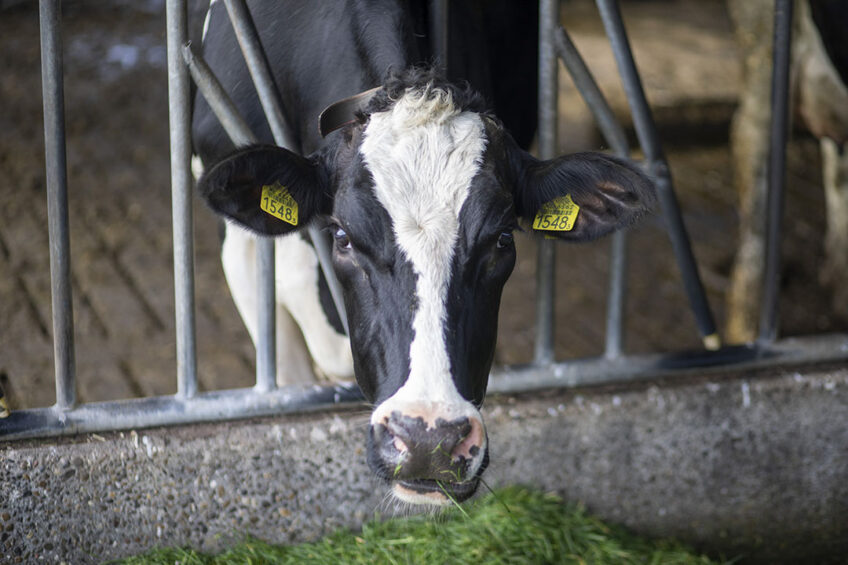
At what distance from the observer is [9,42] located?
8.30 meters

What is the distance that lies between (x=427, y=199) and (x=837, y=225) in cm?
372

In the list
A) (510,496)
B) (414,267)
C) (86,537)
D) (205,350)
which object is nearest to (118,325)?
(205,350)

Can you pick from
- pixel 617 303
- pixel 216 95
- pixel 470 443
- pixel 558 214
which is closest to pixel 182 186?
pixel 216 95

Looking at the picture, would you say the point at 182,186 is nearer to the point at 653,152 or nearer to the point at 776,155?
the point at 653,152

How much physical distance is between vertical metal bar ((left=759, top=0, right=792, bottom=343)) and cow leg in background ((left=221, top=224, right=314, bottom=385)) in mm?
1649

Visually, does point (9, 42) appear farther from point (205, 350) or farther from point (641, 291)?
point (641, 291)

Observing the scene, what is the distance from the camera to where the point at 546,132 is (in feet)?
9.32

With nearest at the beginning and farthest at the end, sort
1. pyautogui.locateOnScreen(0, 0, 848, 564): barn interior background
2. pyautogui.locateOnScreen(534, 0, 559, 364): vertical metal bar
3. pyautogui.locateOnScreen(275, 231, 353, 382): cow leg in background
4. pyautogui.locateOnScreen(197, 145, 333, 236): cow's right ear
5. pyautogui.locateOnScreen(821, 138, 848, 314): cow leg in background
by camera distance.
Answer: pyautogui.locateOnScreen(197, 145, 333, 236): cow's right ear < pyautogui.locateOnScreen(534, 0, 559, 364): vertical metal bar < pyautogui.locateOnScreen(275, 231, 353, 382): cow leg in background < pyautogui.locateOnScreen(0, 0, 848, 564): barn interior background < pyautogui.locateOnScreen(821, 138, 848, 314): cow leg in background

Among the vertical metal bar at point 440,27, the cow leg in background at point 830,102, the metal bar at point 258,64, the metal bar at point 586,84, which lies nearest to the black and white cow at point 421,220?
the vertical metal bar at point 440,27

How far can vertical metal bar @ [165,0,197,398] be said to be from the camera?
2.45 metres

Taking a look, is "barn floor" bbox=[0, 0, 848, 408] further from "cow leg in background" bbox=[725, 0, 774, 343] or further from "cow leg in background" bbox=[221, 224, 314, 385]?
"cow leg in background" bbox=[221, 224, 314, 385]

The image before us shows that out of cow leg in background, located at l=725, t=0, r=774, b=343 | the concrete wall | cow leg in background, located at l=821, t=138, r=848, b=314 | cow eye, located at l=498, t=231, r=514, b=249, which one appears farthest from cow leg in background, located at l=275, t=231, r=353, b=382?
cow leg in background, located at l=821, t=138, r=848, b=314

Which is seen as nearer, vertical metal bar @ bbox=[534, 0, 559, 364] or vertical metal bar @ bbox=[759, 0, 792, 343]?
vertical metal bar @ bbox=[534, 0, 559, 364]

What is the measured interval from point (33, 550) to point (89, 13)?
26.6 feet
